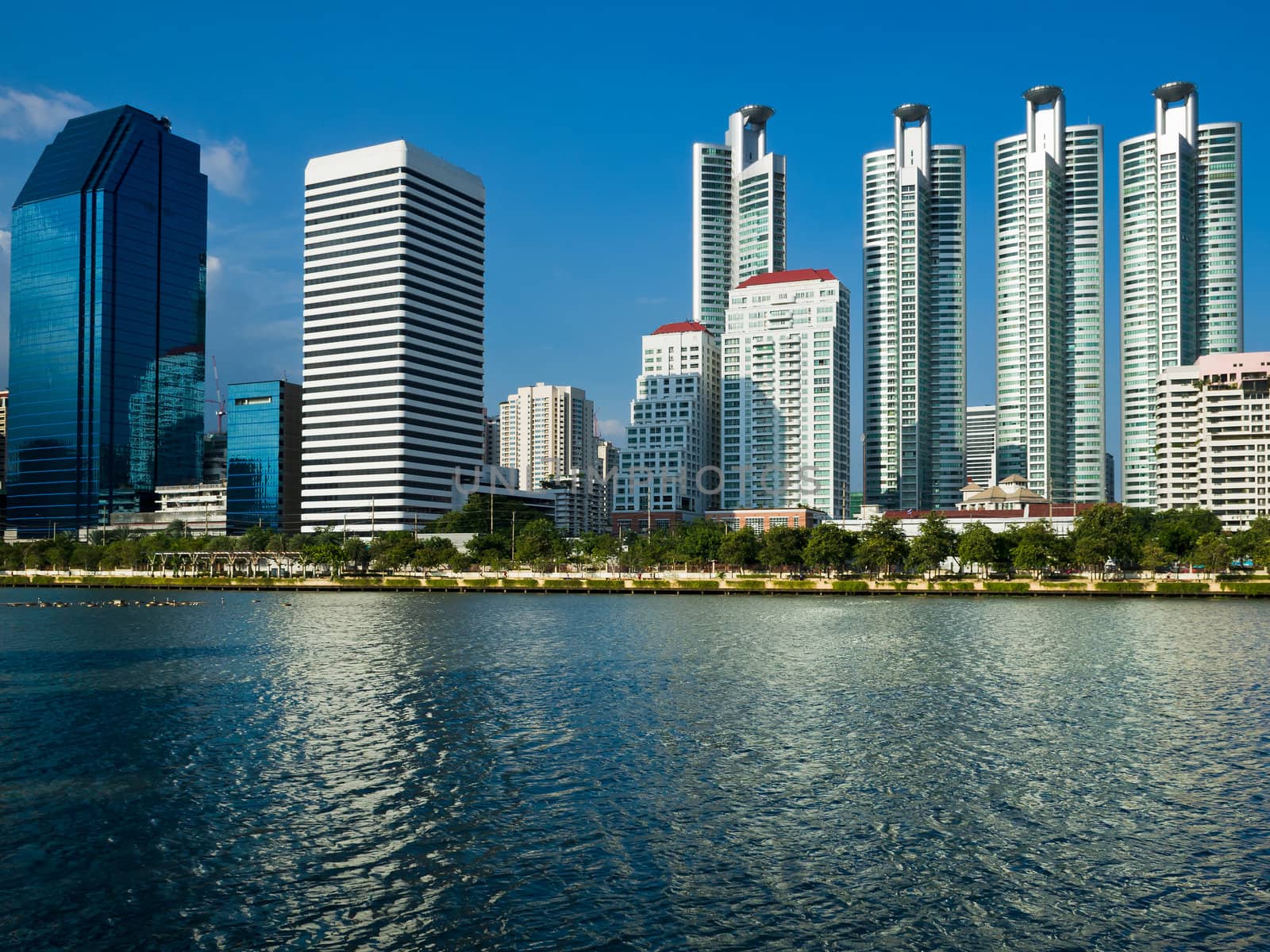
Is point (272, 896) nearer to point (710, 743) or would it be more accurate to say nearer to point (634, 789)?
point (634, 789)

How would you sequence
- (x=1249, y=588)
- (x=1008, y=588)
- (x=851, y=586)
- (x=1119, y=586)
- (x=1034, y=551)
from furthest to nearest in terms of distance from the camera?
(x=851, y=586)
(x=1034, y=551)
(x=1008, y=588)
(x=1119, y=586)
(x=1249, y=588)

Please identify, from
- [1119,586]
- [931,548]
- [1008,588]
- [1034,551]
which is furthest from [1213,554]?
[931,548]

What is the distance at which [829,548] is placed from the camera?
187 metres

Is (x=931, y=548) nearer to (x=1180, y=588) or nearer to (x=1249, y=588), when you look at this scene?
(x=1180, y=588)

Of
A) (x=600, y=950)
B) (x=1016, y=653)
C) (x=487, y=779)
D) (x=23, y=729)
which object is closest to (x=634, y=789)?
(x=487, y=779)

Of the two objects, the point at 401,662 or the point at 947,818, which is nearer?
the point at 947,818

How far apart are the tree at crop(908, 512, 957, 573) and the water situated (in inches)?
3958

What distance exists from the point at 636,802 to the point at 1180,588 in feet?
505

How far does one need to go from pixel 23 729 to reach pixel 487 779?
2849cm

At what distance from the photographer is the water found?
93.0 feet

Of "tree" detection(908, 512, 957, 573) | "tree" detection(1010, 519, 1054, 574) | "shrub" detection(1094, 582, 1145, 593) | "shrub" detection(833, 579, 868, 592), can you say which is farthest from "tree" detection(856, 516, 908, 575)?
"shrub" detection(1094, 582, 1145, 593)

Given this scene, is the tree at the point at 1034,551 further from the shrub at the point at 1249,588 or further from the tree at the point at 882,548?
the shrub at the point at 1249,588

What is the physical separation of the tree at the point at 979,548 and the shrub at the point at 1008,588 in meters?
9.04

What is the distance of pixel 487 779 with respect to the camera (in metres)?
43.0
